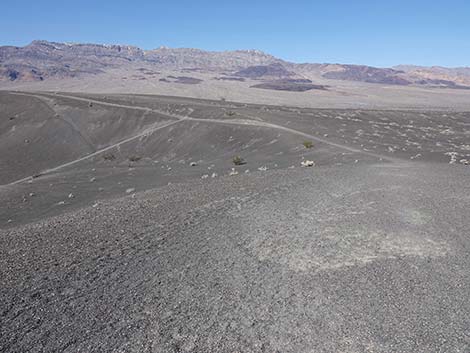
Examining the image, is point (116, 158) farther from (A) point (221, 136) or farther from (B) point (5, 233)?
(B) point (5, 233)

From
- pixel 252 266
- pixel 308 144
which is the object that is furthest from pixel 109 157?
pixel 252 266

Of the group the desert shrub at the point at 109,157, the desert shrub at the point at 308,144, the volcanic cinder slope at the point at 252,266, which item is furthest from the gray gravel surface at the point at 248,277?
the desert shrub at the point at 109,157

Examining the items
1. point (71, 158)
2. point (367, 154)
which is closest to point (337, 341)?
point (367, 154)

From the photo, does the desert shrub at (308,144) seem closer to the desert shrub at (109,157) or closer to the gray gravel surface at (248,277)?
the gray gravel surface at (248,277)

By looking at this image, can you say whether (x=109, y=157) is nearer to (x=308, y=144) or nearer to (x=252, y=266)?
(x=308, y=144)

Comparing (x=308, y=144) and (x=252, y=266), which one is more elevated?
(x=252, y=266)

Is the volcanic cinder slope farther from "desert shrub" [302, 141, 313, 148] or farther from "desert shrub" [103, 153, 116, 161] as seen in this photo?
"desert shrub" [103, 153, 116, 161]

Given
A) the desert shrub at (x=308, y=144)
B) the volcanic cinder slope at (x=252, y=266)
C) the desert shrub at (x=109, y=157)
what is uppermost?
the volcanic cinder slope at (x=252, y=266)

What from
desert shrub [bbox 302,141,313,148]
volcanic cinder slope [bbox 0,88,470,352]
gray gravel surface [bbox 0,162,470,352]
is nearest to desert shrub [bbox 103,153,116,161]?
volcanic cinder slope [bbox 0,88,470,352]

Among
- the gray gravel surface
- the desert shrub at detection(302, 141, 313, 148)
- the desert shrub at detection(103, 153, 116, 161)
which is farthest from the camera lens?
the desert shrub at detection(103, 153, 116, 161)
